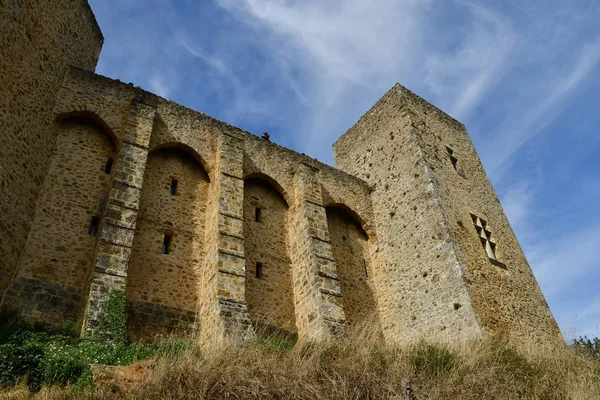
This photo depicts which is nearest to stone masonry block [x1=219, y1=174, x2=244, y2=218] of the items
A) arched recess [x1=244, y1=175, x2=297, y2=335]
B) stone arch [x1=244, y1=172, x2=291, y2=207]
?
arched recess [x1=244, y1=175, x2=297, y2=335]

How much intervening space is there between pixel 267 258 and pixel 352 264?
302 cm

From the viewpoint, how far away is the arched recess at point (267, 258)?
1212cm

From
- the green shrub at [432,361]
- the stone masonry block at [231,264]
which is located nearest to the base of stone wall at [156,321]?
the stone masonry block at [231,264]

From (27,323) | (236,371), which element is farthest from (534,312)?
(27,323)

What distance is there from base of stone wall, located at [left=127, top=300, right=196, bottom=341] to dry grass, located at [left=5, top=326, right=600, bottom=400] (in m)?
2.58

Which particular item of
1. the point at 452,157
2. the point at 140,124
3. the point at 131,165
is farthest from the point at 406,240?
the point at 140,124

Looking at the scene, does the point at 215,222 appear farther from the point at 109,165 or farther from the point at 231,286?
the point at 109,165

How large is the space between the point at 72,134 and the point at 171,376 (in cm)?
772

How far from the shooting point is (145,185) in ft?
40.4

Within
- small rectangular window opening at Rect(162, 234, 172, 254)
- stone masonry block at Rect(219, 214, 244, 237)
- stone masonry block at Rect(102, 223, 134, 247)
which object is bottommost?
stone masonry block at Rect(102, 223, 134, 247)

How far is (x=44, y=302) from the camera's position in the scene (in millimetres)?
9281

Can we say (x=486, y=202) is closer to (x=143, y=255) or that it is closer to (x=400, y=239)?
(x=400, y=239)

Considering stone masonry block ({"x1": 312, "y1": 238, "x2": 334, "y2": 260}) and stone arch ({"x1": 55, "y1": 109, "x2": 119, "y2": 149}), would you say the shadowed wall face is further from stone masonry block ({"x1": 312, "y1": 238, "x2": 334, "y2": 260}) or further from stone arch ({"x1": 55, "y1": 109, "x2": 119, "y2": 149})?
stone masonry block ({"x1": 312, "y1": 238, "x2": 334, "y2": 260})

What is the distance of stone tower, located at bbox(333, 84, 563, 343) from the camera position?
12.3 metres
